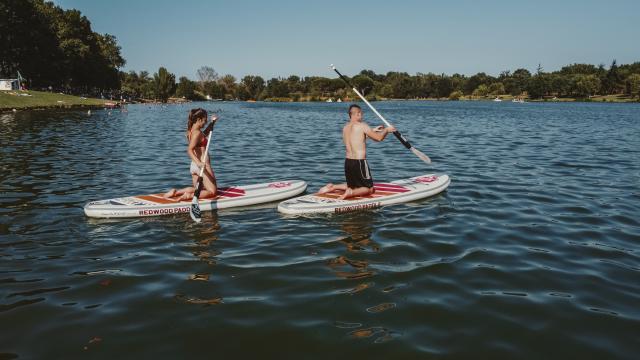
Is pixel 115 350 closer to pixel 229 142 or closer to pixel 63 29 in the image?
pixel 229 142

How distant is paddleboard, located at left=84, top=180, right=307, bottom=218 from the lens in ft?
34.6

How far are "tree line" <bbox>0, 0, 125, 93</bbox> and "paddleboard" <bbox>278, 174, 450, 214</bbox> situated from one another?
7921 centimetres

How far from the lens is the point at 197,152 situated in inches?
451

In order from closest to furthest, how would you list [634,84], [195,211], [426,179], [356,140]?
[195,211] < [356,140] < [426,179] < [634,84]

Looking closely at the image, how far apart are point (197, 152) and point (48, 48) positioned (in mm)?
86410

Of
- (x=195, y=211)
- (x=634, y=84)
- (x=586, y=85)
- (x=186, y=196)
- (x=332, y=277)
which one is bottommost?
(x=332, y=277)

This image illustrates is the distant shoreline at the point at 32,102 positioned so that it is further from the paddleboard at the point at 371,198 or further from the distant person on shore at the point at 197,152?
the paddleboard at the point at 371,198

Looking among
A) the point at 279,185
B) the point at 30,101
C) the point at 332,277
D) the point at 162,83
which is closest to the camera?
the point at 332,277

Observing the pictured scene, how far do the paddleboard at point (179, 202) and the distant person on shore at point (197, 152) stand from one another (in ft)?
0.69

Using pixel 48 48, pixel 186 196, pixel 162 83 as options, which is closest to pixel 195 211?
pixel 186 196

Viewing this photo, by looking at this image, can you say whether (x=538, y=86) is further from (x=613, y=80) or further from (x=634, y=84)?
(x=634, y=84)

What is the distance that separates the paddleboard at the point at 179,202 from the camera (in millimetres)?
10555

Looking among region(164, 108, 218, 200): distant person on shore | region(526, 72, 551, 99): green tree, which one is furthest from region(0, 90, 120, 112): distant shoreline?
region(526, 72, 551, 99): green tree

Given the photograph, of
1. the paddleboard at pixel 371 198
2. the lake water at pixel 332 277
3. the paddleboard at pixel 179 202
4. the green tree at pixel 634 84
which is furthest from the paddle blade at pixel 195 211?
the green tree at pixel 634 84
